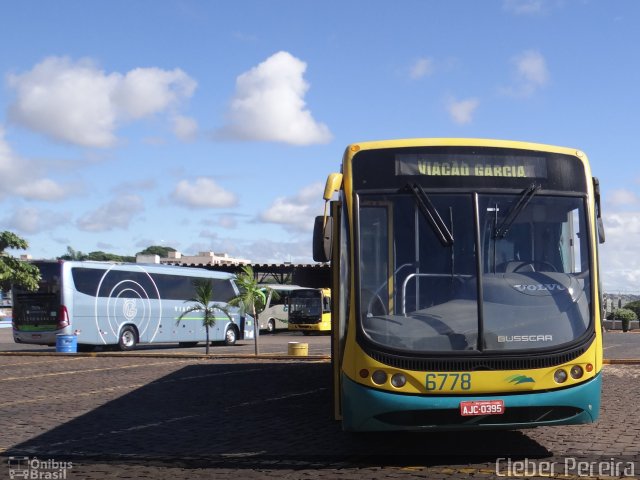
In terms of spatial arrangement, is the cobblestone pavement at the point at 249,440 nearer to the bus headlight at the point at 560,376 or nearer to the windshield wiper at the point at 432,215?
the bus headlight at the point at 560,376

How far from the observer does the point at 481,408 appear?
799 centimetres

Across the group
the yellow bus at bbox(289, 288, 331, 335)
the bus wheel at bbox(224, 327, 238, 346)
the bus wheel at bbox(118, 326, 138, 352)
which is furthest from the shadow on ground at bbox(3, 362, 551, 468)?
the yellow bus at bbox(289, 288, 331, 335)

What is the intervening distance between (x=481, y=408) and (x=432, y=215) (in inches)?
74.7

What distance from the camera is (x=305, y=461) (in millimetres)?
8672

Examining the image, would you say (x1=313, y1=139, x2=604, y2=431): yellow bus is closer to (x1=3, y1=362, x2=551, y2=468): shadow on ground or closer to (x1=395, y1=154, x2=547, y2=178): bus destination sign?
(x1=395, y1=154, x2=547, y2=178): bus destination sign

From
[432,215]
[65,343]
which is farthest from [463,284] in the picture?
[65,343]

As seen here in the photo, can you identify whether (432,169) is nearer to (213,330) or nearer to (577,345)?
(577,345)

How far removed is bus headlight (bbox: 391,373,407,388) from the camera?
316 inches

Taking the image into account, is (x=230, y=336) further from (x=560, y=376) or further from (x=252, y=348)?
(x=560, y=376)

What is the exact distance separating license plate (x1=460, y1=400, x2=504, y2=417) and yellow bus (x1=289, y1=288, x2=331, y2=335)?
41.5 metres

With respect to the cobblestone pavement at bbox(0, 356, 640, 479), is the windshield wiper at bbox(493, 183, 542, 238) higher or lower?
higher

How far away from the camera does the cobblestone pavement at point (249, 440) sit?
8266 mm

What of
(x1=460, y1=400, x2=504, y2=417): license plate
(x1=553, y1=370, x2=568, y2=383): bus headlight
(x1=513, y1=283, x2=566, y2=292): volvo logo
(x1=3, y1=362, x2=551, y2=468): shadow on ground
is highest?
(x1=513, y1=283, x2=566, y2=292): volvo logo

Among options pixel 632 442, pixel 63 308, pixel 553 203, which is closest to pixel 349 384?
pixel 553 203
